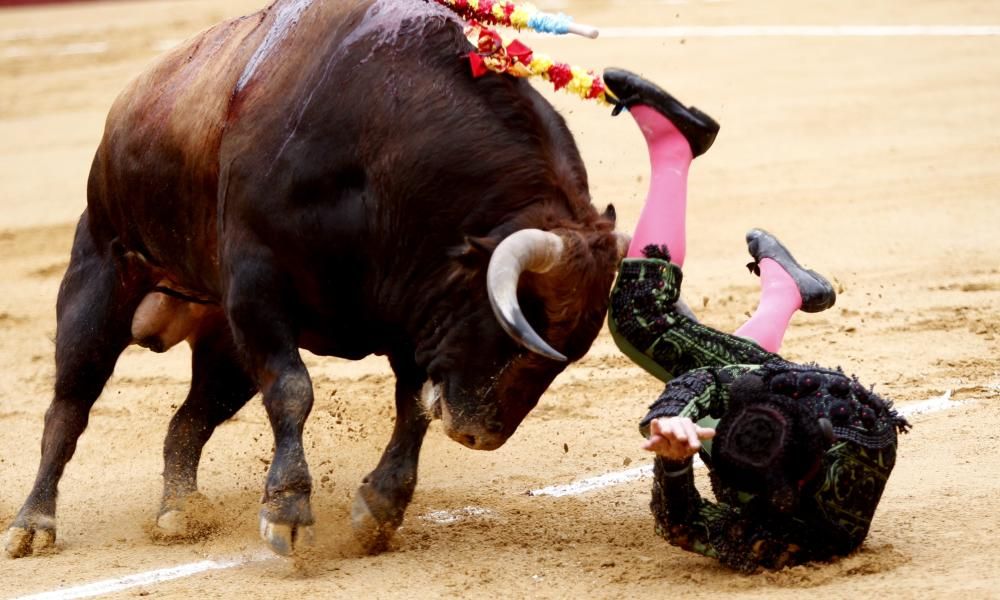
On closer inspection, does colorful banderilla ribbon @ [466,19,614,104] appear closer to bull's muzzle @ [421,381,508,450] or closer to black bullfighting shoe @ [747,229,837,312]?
black bullfighting shoe @ [747,229,837,312]

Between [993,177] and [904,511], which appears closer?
[904,511]

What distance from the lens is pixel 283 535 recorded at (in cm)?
448

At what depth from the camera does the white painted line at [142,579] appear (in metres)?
4.71

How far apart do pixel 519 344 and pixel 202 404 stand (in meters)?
1.91

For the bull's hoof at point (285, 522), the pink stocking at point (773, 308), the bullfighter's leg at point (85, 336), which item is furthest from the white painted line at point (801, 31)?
the bull's hoof at point (285, 522)

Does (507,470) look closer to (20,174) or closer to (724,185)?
(724,185)

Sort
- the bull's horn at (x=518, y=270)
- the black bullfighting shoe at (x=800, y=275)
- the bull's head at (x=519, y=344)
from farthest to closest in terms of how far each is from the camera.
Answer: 1. the black bullfighting shoe at (x=800, y=275)
2. the bull's head at (x=519, y=344)
3. the bull's horn at (x=518, y=270)

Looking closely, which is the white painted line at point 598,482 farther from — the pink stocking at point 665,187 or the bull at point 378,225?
the pink stocking at point 665,187

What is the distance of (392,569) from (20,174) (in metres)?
7.67

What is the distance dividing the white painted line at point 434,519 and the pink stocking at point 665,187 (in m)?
1.06

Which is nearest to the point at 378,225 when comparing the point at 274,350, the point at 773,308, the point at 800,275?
the point at 274,350

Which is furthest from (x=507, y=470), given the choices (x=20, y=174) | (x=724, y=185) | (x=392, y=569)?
(x=20, y=174)

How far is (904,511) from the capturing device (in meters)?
4.68

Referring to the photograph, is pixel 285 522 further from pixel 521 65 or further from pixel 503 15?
pixel 503 15
